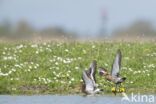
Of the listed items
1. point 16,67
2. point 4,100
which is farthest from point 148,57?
point 4,100

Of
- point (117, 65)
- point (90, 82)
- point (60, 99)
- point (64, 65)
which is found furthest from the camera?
point (64, 65)

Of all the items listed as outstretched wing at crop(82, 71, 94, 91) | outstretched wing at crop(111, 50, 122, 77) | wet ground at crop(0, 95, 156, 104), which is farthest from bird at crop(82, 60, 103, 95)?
outstretched wing at crop(111, 50, 122, 77)

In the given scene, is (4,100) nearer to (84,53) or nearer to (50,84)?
(50,84)

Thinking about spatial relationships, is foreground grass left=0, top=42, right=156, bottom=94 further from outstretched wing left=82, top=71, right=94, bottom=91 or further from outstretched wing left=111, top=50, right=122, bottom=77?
outstretched wing left=111, top=50, right=122, bottom=77

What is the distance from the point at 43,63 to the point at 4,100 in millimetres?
4226

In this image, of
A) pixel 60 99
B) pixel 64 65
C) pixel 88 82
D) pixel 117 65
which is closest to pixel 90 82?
pixel 88 82

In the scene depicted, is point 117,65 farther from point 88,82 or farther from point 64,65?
A: point 64,65

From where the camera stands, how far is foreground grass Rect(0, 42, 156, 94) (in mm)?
13719

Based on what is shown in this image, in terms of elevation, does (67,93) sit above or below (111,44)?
below

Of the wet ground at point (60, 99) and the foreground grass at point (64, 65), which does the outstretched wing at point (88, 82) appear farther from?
the wet ground at point (60, 99)

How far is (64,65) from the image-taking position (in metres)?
15.8

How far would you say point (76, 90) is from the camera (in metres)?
13.5

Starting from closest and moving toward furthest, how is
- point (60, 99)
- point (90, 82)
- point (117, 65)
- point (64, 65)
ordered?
point (90, 82) < point (117, 65) < point (60, 99) < point (64, 65)

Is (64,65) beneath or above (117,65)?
beneath
